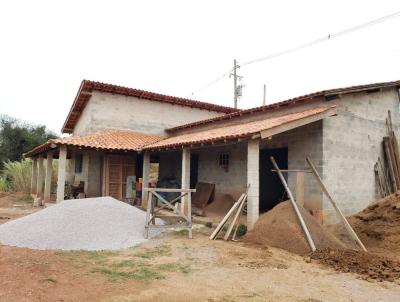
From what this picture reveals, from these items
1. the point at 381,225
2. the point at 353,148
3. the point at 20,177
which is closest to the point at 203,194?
the point at 353,148

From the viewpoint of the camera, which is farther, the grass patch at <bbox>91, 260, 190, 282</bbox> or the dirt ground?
the grass patch at <bbox>91, 260, 190, 282</bbox>

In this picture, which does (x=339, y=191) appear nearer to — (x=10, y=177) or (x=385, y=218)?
(x=385, y=218)

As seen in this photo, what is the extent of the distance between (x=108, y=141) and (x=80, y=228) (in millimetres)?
6777

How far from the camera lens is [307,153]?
993 cm

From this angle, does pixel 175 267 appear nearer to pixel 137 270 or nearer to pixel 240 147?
pixel 137 270

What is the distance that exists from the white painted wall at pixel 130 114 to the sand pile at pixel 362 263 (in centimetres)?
1220

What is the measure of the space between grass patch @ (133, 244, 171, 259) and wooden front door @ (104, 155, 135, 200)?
8.09 metres

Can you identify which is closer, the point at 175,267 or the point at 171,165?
the point at 175,267

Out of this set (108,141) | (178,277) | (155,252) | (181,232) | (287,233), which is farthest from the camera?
(108,141)

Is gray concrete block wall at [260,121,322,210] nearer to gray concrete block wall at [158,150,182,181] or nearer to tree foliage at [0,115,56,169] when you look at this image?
gray concrete block wall at [158,150,182,181]

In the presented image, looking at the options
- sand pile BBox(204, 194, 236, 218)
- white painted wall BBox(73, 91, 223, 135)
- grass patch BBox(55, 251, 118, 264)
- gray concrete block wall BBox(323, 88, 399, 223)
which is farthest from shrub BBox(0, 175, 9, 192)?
gray concrete block wall BBox(323, 88, 399, 223)

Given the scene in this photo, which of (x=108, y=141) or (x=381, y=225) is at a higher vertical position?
(x=108, y=141)

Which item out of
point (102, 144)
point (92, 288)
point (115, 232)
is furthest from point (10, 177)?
point (92, 288)

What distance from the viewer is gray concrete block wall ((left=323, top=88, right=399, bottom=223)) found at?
32.1 feet
